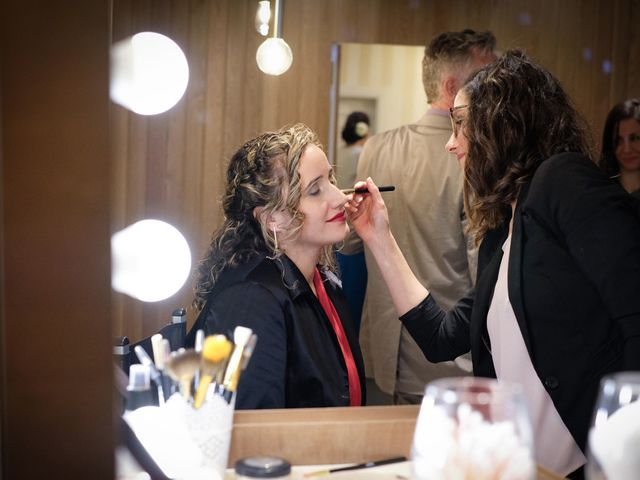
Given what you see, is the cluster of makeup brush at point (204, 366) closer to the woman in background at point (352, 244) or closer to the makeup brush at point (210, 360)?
the makeup brush at point (210, 360)

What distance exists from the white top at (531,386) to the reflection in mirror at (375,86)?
139 cm

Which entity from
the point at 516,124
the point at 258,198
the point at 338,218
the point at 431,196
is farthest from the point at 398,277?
the point at 431,196

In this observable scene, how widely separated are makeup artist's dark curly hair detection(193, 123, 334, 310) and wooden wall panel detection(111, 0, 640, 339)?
0.58m

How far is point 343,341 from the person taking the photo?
1.61 metres

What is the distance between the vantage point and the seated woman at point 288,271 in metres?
1.44

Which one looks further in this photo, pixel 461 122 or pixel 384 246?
pixel 384 246

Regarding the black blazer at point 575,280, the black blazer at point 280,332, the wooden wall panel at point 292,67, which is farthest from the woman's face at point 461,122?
the wooden wall panel at point 292,67

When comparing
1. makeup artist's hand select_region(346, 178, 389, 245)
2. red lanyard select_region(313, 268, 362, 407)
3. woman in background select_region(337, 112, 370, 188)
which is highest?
woman in background select_region(337, 112, 370, 188)

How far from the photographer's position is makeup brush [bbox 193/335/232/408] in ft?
2.96

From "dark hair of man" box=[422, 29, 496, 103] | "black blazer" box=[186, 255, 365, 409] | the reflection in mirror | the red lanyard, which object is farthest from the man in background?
"black blazer" box=[186, 255, 365, 409]

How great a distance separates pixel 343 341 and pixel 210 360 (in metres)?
0.72

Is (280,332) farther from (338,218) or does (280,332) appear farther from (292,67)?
(292,67)

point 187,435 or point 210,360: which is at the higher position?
point 210,360

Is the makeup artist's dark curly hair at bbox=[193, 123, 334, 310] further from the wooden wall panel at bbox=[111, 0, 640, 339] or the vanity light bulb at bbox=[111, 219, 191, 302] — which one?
the wooden wall panel at bbox=[111, 0, 640, 339]
